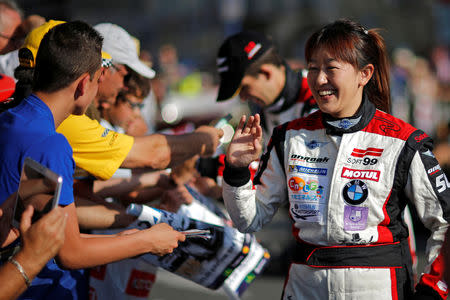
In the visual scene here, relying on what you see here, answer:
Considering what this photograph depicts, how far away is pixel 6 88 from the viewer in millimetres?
3539

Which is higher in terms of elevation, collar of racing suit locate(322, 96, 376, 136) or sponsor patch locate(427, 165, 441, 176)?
collar of racing suit locate(322, 96, 376, 136)

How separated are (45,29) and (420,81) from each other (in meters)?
12.1

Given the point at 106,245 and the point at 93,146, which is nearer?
the point at 106,245

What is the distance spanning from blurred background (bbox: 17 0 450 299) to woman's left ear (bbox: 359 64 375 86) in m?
0.52

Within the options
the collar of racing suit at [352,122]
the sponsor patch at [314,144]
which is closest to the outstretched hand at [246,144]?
the sponsor patch at [314,144]

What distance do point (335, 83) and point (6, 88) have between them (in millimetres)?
1824

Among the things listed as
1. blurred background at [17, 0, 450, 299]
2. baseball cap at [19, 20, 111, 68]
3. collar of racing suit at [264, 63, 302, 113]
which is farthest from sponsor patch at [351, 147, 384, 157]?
baseball cap at [19, 20, 111, 68]

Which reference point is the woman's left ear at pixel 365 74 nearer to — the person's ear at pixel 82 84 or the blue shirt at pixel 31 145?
the person's ear at pixel 82 84

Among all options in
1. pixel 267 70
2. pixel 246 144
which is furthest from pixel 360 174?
pixel 267 70

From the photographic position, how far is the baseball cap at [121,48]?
431 centimetres

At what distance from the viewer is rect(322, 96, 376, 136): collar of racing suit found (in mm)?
Answer: 3053

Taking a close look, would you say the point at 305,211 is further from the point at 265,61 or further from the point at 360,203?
the point at 265,61

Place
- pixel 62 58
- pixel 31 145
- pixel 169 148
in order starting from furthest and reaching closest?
pixel 169 148
pixel 62 58
pixel 31 145

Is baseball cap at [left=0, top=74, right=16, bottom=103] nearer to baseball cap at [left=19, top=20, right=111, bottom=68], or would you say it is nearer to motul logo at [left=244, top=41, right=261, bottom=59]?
baseball cap at [left=19, top=20, right=111, bottom=68]
